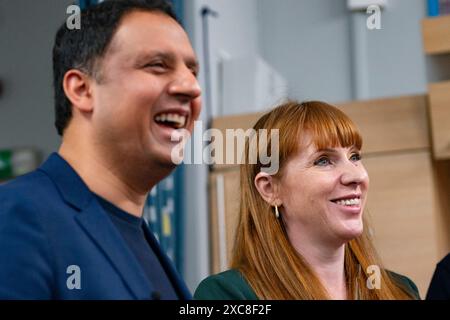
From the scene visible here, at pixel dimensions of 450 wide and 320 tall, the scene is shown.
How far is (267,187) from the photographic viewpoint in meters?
0.73

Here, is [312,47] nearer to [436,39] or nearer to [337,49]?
[337,49]

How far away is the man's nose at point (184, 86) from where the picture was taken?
1.98 ft

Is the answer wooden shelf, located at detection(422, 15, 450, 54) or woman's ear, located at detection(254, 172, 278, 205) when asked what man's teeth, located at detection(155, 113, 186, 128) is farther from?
wooden shelf, located at detection(422, 15, 450, 54)

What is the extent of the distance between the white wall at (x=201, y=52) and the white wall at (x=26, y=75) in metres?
0.93

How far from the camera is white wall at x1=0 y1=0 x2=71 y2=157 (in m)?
0.87

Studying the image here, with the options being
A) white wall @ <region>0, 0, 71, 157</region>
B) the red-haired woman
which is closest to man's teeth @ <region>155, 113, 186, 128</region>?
the red-haired woman

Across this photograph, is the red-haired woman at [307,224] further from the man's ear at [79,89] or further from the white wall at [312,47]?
the white wall at [312,47]

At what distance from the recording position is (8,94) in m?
1.09

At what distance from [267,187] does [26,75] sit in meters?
0.45

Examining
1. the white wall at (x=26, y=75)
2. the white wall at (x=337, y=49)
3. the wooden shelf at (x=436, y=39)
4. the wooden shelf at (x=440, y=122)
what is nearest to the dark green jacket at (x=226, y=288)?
the white wall at (x=26, y=75)

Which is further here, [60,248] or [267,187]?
[267,187]

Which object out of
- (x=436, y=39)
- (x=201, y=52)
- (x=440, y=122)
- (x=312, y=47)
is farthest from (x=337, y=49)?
(x=436, y=39)

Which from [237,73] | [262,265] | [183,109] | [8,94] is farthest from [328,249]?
[237,73]
